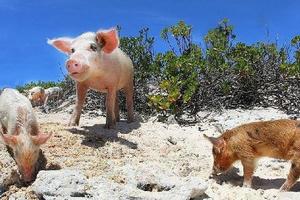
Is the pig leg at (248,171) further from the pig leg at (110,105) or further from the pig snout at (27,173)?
the pig leg at (110,105)

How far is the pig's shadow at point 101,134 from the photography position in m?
8.74

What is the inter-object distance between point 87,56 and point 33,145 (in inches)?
85.2

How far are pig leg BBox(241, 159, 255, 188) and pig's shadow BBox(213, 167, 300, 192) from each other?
0.14 metres

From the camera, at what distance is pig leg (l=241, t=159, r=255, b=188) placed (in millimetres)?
7383

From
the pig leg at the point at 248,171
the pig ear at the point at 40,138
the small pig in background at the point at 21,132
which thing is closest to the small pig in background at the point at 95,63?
the small pig in background at the point at 21,132

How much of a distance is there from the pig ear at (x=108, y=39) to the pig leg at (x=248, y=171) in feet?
9.93

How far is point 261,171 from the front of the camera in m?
8.20

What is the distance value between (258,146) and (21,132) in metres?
2.89

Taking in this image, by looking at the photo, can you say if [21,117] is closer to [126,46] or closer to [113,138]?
[113,138]

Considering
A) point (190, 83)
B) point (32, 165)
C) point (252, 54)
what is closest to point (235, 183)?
point (32, 165)

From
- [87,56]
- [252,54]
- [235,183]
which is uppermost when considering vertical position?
[252,54]

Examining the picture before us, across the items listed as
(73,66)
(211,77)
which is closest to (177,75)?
(211,77)

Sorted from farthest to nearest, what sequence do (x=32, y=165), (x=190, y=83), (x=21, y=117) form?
(x=190, y=83)
(x=21, y=117)
(x=32, y=165)

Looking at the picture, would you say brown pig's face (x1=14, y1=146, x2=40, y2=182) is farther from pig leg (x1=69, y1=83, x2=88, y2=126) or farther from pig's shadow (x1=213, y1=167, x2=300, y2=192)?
pig leg (x1=69, y1=83, x2=88, y2=126)
